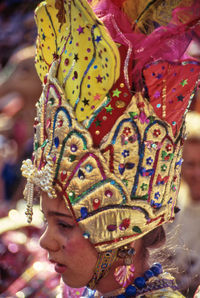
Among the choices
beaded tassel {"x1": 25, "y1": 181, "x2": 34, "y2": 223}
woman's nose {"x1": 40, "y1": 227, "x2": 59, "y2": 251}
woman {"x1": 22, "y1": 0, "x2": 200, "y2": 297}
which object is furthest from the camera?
beaded tassel {"x1": 25, "y1": 181, "x2": 34, "y2": 223}

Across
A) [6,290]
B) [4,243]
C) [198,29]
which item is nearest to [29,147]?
[4,243]

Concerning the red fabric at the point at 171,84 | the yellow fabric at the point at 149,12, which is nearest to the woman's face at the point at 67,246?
the red fabric at the point at 171,84

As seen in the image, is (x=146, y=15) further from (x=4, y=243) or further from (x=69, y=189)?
(x=4, y=243)

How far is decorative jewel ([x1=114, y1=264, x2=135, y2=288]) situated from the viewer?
2.22 metres

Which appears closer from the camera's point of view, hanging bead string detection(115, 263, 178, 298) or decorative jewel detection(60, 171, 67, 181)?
decorative jewel detection(60, 171, 67, 181)

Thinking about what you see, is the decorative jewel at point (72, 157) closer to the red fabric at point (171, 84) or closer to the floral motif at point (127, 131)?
the floral motif at point (127, 131)

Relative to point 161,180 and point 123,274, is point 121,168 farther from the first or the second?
point 123,274

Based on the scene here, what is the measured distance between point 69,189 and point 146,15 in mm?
763

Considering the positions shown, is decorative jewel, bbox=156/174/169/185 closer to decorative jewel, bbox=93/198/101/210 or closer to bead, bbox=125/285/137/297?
decorative jewel, bbox=93/198/101/210

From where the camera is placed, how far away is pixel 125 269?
7.29ft

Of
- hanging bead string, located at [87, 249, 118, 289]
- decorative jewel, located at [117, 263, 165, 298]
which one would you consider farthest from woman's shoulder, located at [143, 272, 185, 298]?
hanging bead string, located at [87, 249, 118, 289]

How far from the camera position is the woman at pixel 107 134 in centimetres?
204

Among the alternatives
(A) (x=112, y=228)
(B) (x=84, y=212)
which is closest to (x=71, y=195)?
(B) (x=84, y=212)

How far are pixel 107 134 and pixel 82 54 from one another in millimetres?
345
